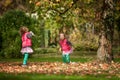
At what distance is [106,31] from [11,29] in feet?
30.1

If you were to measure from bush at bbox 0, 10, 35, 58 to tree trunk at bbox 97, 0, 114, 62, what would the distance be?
8.28 m

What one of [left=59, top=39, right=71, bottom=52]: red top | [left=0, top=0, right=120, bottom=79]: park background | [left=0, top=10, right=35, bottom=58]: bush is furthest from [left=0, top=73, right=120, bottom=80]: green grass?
[left=0, top=10, right=35, bottom=58]: bush

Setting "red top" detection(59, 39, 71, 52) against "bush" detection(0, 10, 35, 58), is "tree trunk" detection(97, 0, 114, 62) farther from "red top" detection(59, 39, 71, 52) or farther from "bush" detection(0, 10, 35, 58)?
"bush" detection(0, 10, 35, 58)

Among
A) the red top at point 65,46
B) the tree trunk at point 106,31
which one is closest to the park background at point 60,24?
the tree trunk at point 106,31

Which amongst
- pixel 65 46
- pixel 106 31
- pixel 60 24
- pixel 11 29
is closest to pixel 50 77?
pixel 106 31

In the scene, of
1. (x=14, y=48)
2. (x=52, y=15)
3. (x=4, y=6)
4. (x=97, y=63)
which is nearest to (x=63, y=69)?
(x=97, y=63)

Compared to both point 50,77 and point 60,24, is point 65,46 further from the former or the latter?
point 60,24

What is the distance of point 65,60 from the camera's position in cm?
2336

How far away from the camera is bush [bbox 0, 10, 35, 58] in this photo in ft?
95.8

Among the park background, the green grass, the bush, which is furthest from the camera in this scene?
the bush

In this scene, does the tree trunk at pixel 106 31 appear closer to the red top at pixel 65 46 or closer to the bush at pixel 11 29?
the red top at pixel 65 46

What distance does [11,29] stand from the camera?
29547 millimetres

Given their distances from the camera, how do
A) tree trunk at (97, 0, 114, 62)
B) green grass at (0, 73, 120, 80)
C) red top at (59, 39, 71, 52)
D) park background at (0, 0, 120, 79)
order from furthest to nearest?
red top at (59, 39, 71, 52), park background at (0, 0, 120, 79), tree trunk at (97, 0, 114, 62), green grass at (0, 73, 120, 80)

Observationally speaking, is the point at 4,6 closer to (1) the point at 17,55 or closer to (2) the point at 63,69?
(1) the point at 17,55
